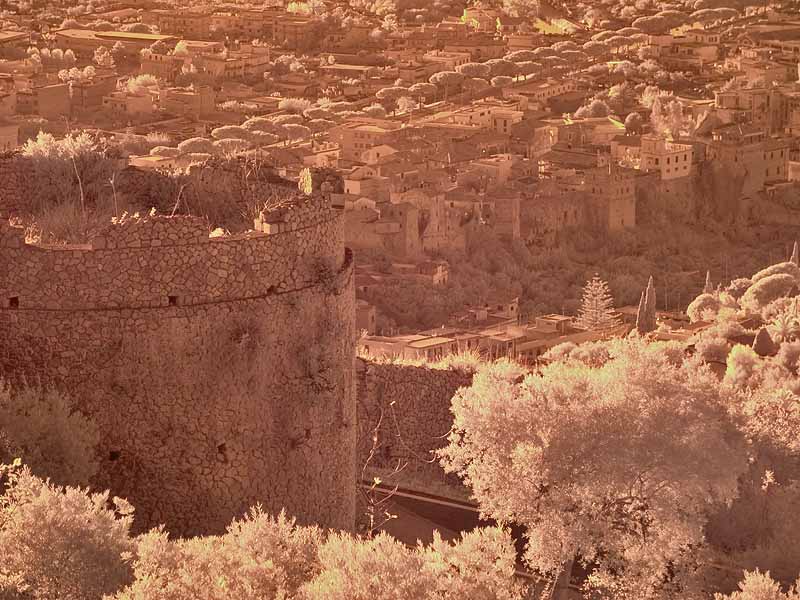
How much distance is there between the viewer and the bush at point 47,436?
40.1 ft

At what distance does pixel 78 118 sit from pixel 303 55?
28.8 meters

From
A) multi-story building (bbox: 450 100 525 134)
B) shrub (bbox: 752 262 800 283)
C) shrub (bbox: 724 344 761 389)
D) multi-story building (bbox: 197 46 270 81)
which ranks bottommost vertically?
multi-story building (bbox: 197 46 270 81)

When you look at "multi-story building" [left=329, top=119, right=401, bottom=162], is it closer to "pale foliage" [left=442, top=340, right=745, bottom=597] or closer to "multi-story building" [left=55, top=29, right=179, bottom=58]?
"multi-story building" [left=55, top=29, right=179, bottom=58]

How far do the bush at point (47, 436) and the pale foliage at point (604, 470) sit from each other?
9.65ft

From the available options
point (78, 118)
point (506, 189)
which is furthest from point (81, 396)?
point (78, 118)

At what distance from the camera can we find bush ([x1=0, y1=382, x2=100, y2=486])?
1223 cm

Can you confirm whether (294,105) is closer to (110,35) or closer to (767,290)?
(110,35)

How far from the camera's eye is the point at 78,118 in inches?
2771

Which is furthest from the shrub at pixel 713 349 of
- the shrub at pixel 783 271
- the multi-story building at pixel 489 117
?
the multi-story building at pixel 489 117

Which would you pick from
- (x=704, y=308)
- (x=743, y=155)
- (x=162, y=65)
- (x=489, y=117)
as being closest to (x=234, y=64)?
(x=162, y=65)

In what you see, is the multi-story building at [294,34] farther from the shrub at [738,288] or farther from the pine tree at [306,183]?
the pine tree at [306,183]

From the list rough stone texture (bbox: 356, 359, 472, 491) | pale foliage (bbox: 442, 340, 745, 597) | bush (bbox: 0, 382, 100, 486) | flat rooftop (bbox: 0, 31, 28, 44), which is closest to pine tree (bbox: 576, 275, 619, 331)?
rough stone texture (bbox: 356, 359, 472, 491)

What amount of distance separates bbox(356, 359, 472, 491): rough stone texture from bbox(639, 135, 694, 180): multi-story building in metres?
52.0

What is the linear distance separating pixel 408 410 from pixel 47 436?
5.11 meters
